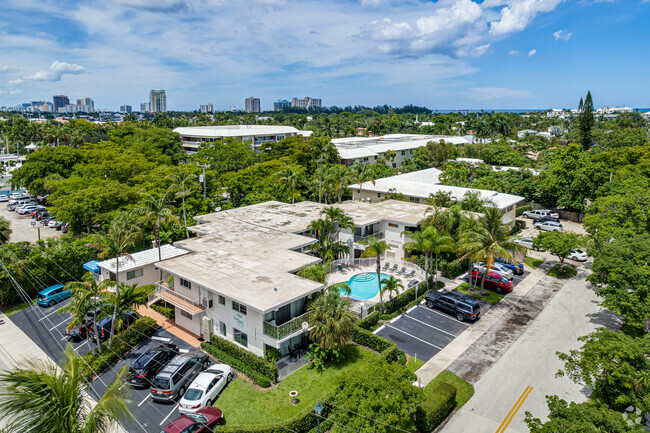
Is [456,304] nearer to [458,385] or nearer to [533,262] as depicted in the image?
[458,385]

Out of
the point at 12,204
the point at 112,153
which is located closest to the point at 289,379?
the point at 112,153

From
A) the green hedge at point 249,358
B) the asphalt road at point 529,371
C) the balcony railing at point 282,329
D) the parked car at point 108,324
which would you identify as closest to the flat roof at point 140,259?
the parked car at point 108,324

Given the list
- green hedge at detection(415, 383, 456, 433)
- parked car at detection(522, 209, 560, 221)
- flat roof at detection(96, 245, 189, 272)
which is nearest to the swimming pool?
green hedge at detection(415, 383, 456, 433)

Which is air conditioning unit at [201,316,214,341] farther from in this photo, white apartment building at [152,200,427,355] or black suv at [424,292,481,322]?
black suv at [424,292,481,322]

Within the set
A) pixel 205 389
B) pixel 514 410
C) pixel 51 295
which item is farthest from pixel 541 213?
pixel 51 295

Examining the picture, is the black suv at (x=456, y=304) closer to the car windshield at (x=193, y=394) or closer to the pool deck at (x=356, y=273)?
the pool deck at (x=356, y=273)
